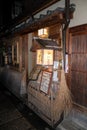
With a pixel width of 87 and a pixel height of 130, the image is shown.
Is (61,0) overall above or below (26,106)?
above

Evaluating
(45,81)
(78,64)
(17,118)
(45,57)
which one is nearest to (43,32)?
(45,57)

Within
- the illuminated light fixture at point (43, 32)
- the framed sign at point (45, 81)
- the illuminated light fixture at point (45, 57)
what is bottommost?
the framed sign at point (45, 81)

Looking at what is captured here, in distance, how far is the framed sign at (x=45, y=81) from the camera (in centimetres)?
553

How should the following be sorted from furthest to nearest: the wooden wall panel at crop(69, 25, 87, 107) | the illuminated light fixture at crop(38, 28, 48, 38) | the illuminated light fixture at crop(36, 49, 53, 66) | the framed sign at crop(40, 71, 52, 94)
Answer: the illuminated light fixture at crop(38, 28, 48, 38), the illuminated light fixture at crop(36, 49, 53, 66), the framed sign at crop(40, 71, 52, 94), the wooden wall panel at crop(69, 25, 87, 107)

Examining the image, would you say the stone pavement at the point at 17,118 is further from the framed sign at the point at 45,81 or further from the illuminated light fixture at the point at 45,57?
the illuminated light fixture at the point at 45,57

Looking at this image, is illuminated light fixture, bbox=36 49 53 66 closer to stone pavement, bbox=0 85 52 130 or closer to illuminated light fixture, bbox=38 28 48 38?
illuminated light fixture, bbox=38 28 48 38

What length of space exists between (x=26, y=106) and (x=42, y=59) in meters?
3.14

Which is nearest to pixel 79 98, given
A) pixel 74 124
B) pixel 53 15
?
pixel 74 124

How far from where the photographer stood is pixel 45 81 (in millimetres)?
5754

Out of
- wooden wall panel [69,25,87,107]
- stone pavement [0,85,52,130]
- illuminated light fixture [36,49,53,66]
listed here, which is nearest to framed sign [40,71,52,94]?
illuminated light fixture [36,49,53,66]

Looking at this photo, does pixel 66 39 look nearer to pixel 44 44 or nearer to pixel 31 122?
pixel 44 44

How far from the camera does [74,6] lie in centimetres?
512

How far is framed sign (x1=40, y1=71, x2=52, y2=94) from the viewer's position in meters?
5.53

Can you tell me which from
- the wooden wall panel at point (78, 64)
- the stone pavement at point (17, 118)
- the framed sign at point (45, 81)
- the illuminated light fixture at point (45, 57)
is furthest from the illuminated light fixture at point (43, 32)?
the stone pavement at point (17, 118)
